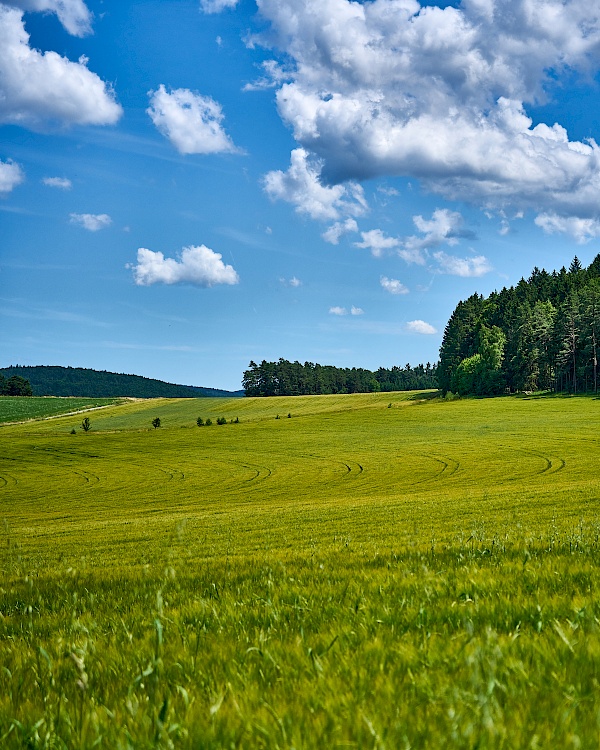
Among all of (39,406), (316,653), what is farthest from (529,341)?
(316,653)

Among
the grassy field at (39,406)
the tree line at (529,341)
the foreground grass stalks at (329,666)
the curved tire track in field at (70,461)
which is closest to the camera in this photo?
the foreground grass stalks at (329,666)

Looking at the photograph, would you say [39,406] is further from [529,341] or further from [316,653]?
[316,653]

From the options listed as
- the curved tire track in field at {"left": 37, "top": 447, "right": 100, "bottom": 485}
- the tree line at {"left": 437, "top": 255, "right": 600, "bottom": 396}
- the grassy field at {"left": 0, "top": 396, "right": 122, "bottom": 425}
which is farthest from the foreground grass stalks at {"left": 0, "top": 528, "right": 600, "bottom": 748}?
the grassy field at {"left": 0, "top": 396, "right": 122, "bottom": 425}

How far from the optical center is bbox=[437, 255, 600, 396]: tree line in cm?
13025

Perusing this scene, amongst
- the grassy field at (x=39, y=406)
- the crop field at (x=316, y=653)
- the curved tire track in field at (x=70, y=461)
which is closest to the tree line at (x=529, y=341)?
the curved tire track in field at (x=70, y=461)

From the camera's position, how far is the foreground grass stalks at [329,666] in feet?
8.50

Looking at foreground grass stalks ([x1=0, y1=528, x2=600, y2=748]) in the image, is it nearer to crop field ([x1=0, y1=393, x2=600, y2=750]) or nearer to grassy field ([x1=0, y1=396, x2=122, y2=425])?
crop field ([x1=0, y1=393, x2=600, y2=750])

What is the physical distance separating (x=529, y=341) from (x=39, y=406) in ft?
438

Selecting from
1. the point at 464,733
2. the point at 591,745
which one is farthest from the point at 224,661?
the point at 591,745

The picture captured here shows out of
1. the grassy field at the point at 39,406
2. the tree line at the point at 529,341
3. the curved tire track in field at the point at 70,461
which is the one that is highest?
the tree line at the point at 529,341

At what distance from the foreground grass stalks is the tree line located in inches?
5258

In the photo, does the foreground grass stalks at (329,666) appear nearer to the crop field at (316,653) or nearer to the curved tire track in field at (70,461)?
the crop field at (316,653)

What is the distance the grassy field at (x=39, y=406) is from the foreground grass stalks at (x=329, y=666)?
163645 millimetres

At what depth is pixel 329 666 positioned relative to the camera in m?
3.32
